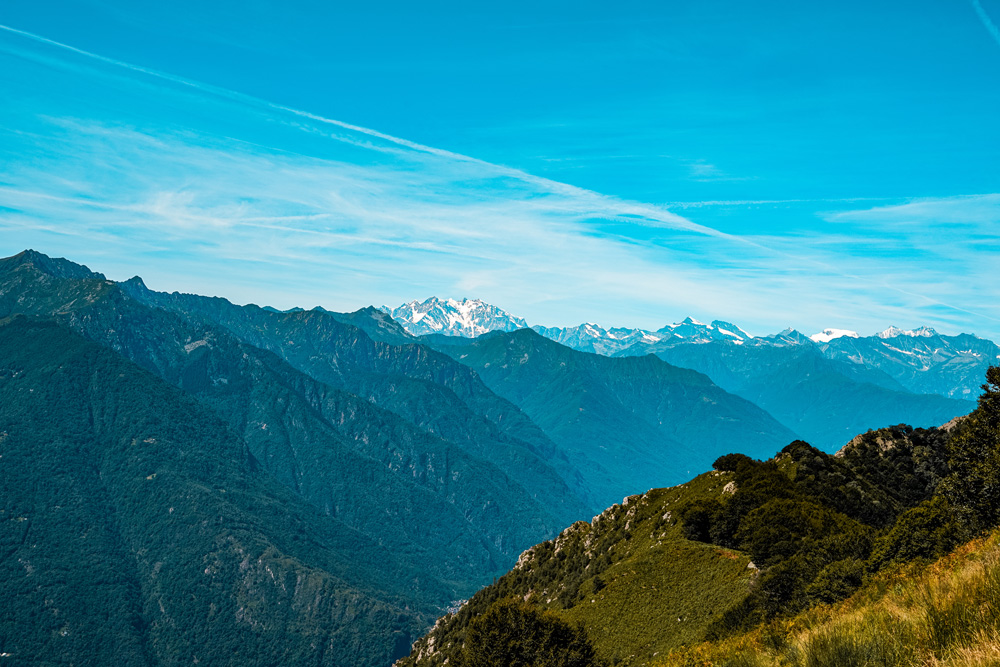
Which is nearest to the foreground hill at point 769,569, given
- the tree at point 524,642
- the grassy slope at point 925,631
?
the grassy slope at point 925,631

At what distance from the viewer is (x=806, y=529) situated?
83750mm

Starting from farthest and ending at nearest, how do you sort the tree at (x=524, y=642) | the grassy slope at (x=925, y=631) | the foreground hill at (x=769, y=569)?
1. the tree at (x=524, y=642)
2. the foreground hill at (x=769, y=569)
3. the grassy slope at (x=925, y=631)

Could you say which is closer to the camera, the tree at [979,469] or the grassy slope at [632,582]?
the tree at [979,469]

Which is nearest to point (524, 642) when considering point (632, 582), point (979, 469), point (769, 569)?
point (632, 582)

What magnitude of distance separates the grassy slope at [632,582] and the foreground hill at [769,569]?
0.86ft

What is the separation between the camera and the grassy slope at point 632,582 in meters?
76.8

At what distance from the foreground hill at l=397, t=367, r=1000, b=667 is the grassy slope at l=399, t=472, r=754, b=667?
26 cm

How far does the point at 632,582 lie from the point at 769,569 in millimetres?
23983

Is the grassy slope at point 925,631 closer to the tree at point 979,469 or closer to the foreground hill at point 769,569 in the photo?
the foreground hill at point 769,569

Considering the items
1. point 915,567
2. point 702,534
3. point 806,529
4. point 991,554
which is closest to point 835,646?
point 991,554

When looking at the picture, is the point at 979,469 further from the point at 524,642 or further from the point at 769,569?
the point at 524,642

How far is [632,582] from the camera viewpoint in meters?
90.9

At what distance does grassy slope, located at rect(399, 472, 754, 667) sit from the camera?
3024 inches

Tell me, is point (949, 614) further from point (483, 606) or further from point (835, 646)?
point (483, 606)
